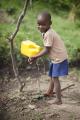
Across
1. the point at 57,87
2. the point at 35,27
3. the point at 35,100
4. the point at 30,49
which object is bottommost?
the point at 35,100

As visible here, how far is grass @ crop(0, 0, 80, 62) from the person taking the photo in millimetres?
8430

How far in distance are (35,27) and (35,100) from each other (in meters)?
3.53

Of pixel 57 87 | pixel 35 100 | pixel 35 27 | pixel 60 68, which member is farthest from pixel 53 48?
pixel 35 27

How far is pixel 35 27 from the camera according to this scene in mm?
9188

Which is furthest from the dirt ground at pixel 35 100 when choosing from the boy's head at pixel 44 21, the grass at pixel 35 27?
the grass at pixel 35 27

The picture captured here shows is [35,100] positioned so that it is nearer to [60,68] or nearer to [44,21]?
[60,68]

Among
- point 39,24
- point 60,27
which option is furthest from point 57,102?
point 60,27

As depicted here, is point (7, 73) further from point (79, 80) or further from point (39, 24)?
point (39, 24)

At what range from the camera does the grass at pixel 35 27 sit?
8.43 m

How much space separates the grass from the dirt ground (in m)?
1.30

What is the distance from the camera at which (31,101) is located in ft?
19.4

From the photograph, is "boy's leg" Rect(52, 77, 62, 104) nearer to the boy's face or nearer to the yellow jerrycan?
the yellow jerrycan

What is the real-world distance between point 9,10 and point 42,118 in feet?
17.5

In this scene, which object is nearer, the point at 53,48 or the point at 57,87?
the point at 53,48
